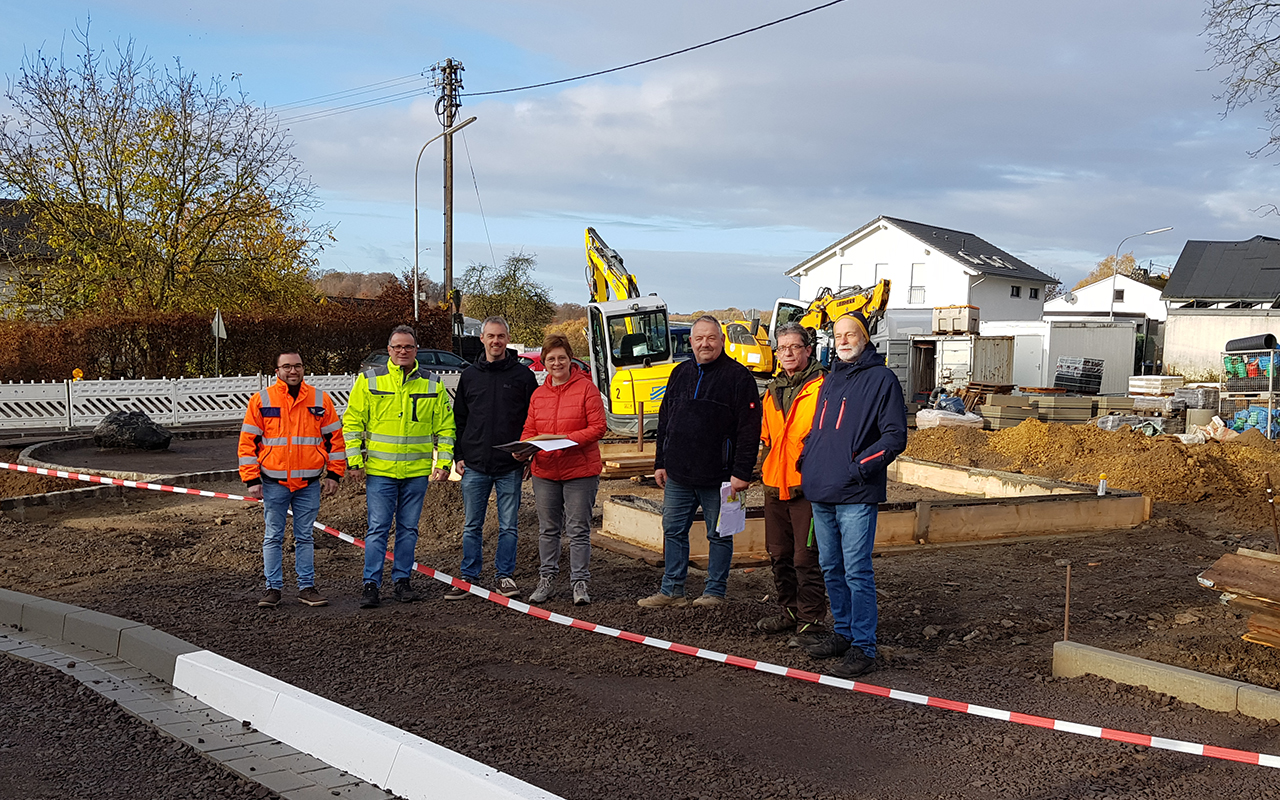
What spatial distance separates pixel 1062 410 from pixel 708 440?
59.5 feet

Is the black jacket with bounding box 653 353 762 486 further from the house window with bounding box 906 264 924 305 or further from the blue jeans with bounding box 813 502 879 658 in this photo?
the house window with bounding box 906 264 924 305

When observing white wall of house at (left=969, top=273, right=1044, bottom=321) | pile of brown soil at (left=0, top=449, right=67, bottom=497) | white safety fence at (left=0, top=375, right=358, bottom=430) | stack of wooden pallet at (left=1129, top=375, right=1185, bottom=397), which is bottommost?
pile of brown soil at (left=0, top=449, right=67, bottom=497)

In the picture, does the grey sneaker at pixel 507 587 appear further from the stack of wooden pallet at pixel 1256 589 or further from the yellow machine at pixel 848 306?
the yellow machine at pixel 848 306

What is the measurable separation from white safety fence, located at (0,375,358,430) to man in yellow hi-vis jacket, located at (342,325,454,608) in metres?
13.9

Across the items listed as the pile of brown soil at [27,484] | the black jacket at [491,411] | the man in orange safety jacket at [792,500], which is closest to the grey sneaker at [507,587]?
the black jacket at [491,411]

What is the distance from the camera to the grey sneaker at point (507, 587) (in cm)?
718

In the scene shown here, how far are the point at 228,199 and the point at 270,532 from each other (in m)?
23.2

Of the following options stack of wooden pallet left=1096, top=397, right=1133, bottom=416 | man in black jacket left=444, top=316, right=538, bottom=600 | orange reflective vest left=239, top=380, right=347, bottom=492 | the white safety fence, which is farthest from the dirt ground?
stack of wooden pallet left=1096, top=397, right=1133, bottom=416

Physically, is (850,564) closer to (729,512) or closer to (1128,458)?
(729,512)

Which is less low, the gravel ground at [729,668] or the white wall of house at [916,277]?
the white wall of house at [916,277]

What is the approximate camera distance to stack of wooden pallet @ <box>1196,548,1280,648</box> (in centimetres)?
523

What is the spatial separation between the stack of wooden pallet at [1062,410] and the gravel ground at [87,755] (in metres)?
21.0

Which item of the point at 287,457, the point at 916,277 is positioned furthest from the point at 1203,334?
the point at 287,457

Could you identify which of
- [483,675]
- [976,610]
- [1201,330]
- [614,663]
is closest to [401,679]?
[483,675]
